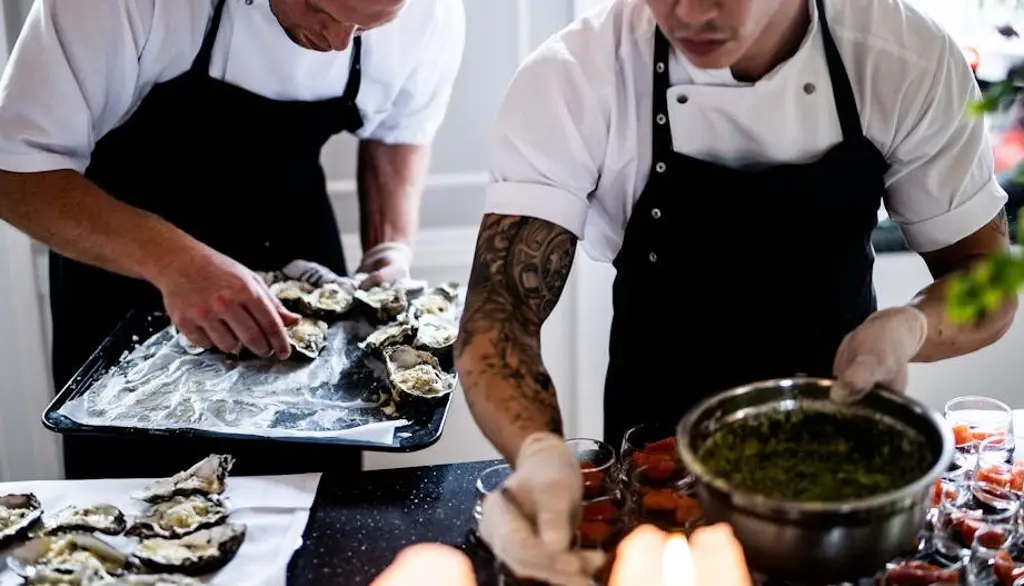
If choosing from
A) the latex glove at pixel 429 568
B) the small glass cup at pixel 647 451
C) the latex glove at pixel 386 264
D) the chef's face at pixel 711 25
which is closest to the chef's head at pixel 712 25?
the chef's face at pixel 711 25

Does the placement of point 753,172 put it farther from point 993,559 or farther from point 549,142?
point 993,559

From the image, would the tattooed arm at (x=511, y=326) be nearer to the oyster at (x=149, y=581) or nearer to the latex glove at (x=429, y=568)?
the latex glove at (x=429, y=568)

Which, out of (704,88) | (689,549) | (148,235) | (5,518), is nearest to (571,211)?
(704,88)

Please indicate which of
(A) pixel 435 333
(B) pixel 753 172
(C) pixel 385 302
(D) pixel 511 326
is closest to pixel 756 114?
(B) pixel 753 172

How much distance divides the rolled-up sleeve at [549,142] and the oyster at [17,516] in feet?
2.48

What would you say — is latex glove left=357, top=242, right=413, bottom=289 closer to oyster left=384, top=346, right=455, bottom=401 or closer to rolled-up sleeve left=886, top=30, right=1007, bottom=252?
oyster left=384, top=346, right=455, bottom=401

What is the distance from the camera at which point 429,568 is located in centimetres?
139

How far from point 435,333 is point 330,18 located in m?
0.58

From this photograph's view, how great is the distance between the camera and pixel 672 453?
1.47 metres

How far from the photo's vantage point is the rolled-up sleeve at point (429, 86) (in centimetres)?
229

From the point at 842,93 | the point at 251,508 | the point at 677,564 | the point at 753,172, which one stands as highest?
the point at 842,93

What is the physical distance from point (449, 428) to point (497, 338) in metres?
1.54

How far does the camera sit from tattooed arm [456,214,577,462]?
139 cm

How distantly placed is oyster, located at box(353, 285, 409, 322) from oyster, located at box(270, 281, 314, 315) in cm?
10
